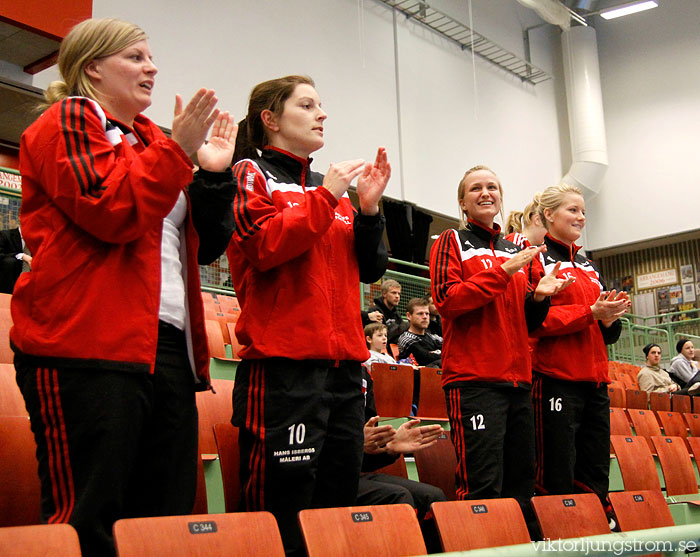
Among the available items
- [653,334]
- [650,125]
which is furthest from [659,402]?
[650,125]

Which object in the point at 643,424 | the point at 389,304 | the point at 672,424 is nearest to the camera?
the point at 643,424

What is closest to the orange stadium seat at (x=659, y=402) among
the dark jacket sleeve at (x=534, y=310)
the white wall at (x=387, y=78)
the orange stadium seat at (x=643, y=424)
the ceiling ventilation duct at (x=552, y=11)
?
the orange stadium seat at (x=643, y=424)

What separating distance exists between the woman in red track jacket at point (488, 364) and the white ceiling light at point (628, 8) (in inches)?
430

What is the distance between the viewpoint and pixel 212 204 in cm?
163

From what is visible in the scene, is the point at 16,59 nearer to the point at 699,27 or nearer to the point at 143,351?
the point at 143,351

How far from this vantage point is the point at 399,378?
170 inches

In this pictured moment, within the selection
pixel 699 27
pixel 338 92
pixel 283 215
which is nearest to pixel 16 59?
pixel 338 92

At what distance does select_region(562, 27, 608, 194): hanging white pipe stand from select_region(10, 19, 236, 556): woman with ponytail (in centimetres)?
1191

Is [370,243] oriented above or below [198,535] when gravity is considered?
above

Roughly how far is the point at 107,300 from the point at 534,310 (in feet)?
5.39

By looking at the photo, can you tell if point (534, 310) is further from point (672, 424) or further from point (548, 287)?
point (672, 424)

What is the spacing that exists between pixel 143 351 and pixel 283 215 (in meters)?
0.57

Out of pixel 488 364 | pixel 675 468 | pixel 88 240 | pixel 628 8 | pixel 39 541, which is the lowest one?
pixel 675 468

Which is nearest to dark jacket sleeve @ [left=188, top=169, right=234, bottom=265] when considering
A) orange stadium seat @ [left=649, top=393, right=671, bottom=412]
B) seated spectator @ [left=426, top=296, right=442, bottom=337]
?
seated spectator @ [left=426, top=296, right=442, bottom=337]
